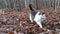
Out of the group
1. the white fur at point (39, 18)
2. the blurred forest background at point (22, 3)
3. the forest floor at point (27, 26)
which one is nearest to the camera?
the forest floor at point (27, 26)

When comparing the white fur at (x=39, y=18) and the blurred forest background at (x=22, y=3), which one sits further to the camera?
the blurred forest background at (x=22, y=3)

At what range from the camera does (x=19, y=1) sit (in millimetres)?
10234

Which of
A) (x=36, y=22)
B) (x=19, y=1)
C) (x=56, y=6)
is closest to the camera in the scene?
(x=36, y=22)

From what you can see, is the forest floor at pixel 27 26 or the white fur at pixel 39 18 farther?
the white fur at pixel 39 18

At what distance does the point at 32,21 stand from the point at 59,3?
156 inches

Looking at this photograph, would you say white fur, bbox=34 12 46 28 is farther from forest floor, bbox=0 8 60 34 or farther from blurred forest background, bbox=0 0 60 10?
blurred forest background, bbox=0 0 60 10

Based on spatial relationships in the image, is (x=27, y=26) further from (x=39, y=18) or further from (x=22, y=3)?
(x=22, y=3)

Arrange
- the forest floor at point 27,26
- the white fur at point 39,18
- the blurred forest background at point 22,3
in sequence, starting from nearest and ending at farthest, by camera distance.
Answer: the forest floor at point 27,26 < the white fur at point 39,18 < the blurred forest background at point 22,3

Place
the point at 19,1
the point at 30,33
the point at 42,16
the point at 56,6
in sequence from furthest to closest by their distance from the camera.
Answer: the point at 19,1, the point at 56,6, the point at 42,16, the point at 30,33

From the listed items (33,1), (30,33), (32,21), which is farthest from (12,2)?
(30,33)

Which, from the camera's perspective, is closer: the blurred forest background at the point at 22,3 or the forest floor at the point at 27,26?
the forest floor at the point at 27,26

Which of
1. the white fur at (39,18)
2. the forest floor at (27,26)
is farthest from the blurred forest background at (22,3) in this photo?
the white fur at (39,18)

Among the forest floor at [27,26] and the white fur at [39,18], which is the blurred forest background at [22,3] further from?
the white fur at [39,18]

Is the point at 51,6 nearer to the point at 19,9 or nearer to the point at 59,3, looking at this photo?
the point at 59,3
